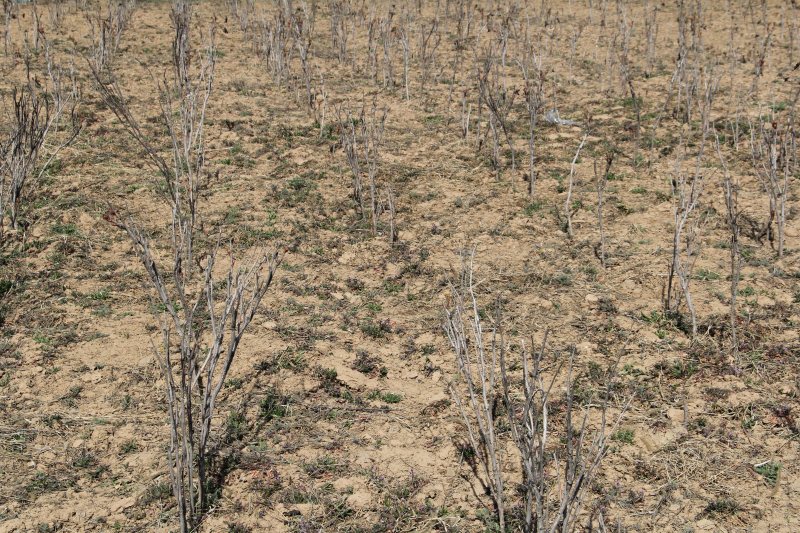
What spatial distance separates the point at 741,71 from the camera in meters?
6.92

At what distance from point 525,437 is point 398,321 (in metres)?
1.65

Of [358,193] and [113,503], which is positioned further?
[358,193]

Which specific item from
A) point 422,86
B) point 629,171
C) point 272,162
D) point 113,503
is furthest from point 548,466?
point 422,86

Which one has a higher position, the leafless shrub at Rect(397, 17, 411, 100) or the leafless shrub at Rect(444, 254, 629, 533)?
the leafless shrub at Rect(397, 17, 411, 100)

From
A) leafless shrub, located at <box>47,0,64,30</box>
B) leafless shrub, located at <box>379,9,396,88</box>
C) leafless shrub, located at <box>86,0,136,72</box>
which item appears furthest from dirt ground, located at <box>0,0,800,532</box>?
leafless shrub, located at <box>47,0,64,30</box>

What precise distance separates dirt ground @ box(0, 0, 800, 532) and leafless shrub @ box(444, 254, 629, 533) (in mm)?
103

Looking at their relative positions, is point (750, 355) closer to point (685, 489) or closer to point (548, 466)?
point (685, 489)

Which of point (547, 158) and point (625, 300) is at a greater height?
point (547, 158)

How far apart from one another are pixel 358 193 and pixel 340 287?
37.1 inches

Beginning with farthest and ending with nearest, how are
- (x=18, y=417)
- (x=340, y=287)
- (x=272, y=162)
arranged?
(x=272, y=162)
(x=340, y=287)
(x=18, y=417)

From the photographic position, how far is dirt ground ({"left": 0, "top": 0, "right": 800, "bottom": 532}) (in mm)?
2850

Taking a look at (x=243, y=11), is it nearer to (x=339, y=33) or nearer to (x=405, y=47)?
(x=339, y=33)

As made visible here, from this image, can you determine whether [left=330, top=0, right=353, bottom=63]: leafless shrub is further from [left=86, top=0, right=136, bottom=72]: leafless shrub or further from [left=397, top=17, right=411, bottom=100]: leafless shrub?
[left=86, top=0, right=136, bottom=72]: leafless shrub

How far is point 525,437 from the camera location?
235cm
